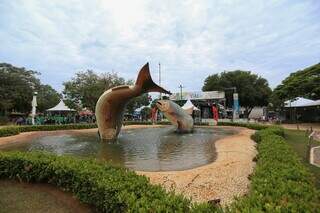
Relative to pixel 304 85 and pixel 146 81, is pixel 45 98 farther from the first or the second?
pixel 146 81

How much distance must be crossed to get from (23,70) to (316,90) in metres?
44.4

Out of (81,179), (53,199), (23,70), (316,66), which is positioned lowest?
(53,199)

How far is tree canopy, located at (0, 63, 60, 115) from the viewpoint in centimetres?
4372


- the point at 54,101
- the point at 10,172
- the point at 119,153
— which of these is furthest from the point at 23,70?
the point at 10,172

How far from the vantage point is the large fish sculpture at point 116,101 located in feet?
53.4

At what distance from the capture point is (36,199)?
24.1ft

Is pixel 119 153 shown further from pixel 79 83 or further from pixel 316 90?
pixel 79 83

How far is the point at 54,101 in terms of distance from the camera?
60.1 meters

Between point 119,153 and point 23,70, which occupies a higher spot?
point 23,70

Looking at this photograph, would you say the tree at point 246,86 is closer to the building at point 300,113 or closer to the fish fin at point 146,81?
the building at point 300,113

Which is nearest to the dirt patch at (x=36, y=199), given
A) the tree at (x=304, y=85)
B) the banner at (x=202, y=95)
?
the tree at (x=304, y=85)

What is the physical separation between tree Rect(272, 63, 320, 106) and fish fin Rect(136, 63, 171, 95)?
22.0 m

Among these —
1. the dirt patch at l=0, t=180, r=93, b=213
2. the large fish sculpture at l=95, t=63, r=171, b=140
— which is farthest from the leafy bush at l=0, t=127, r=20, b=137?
the dirt patch at l=0, t=180, r=93, b=213

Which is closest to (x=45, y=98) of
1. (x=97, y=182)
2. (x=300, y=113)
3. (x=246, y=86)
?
(x=246, y=86)
